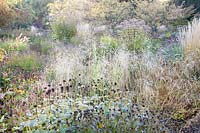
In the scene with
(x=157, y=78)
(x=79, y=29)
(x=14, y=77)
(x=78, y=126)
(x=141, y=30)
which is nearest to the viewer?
(x=78, y=126)

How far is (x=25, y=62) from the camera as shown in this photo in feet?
22.9

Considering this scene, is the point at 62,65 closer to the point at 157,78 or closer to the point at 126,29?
the point at 157,78

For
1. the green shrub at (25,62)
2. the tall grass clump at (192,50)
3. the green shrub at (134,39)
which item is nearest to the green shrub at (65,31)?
the green shrub at (134,39)

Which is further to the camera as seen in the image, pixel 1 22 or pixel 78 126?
pixel 1 22

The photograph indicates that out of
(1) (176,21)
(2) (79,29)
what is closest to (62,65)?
(2) (79,29)

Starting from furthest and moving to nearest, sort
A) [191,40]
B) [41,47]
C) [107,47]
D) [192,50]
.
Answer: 1. [41,47]
2. [107,47]
3. [191,40]
4. [192,50]

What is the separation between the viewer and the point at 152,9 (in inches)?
436

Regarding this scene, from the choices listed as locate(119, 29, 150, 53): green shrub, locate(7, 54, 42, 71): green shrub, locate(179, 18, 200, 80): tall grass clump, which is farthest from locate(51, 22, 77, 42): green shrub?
locate(179, 18, 200, 80): tall grass clump

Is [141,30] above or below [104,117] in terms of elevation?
above

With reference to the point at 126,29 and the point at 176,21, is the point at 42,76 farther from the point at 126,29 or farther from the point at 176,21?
the point at 176,21

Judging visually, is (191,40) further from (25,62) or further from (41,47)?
(41,47)

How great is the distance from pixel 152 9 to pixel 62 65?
5.92 m

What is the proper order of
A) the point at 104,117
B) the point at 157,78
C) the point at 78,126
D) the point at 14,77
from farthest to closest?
the point at 14,77, the point at 157,78, the point at 104,117, the point at 78,126

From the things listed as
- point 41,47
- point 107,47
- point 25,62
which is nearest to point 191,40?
point 107,47
